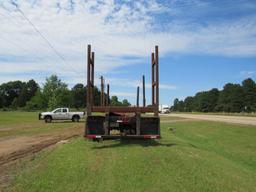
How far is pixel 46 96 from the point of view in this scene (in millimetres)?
78375

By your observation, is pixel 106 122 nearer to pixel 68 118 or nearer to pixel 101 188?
pixel 101 188

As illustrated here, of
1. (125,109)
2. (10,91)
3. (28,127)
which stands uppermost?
(10,91)

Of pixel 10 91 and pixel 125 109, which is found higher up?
pixel 10 91

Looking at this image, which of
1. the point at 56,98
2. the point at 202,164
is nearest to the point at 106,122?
the point at 202,164

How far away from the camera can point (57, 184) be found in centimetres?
693

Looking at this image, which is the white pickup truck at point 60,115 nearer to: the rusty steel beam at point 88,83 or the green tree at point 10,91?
the rusty steel beam at point 88,83

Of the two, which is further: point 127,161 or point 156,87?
point 156,87

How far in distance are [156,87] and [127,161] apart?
184 inches

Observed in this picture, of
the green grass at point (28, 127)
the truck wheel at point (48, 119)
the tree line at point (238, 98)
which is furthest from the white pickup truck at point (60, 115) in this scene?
the tree line at point (238, 98)

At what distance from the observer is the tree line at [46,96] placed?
74738mm

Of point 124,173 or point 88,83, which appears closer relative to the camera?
point 124,173

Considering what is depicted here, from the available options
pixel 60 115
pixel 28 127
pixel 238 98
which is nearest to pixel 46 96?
pixel 60 115

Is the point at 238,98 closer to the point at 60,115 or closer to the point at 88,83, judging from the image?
the point at 60,115

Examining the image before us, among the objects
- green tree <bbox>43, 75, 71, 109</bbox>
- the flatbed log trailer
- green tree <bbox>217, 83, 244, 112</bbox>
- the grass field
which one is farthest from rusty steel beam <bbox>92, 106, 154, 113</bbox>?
green tree <bbox>217, 83, 244, 112</bbox>
